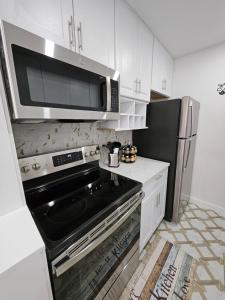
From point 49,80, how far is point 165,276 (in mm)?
1822

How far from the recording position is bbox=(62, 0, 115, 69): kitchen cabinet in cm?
84

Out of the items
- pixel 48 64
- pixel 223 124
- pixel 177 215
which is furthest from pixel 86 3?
pixel 177 215

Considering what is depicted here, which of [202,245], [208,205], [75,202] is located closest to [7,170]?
[75,202]

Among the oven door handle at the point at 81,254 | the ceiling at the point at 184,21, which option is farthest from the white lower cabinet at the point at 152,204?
the ceiling at the point at 184,21

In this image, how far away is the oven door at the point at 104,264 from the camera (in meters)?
0.64

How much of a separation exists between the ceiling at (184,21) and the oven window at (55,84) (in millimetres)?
928

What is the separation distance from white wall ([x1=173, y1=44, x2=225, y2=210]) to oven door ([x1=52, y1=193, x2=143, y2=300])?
164cm

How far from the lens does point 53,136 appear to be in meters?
1.20

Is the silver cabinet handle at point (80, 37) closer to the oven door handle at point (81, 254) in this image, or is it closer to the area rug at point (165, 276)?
the oven door handle at point (81, 254)

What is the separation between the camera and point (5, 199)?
672 millimetres

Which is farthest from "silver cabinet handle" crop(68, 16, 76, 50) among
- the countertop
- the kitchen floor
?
the kitchen floor

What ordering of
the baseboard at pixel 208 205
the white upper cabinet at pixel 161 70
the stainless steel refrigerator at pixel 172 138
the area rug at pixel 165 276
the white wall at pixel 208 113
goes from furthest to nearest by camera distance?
the baseboard at pixel 208 205 → the white wall at pixel 208 113 → the white upper cabinet at pixel 161 70 → the stainless steel refrigerator at pixel 172 138 → the area rug at pixel 165 276

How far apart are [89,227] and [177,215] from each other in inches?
60.1

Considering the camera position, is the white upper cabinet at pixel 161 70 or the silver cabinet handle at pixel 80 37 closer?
the silver cabinet handle at pixel 80 37
